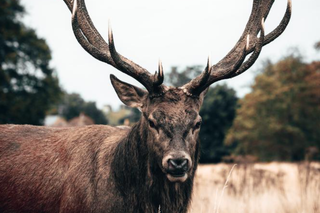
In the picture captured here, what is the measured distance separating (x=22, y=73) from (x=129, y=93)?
30.6 meters

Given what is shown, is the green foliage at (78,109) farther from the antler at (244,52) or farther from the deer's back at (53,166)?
the deer's back at (53,166)

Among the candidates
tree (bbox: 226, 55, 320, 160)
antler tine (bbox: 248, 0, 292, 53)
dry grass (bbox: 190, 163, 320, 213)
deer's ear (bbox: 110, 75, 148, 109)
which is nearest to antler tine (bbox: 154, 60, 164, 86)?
deer's ear (bbox: 110, 75, 148, 109)

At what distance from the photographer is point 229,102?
1608 inches

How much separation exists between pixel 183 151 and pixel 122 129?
1.74 meters

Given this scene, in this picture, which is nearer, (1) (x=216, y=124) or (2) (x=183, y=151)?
(2) (x=183, y=151)

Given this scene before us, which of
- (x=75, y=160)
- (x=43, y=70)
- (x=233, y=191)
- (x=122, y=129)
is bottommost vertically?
(x=233, y=191)

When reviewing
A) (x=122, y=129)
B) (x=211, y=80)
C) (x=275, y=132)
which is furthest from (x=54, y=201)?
(x=275, y=132)

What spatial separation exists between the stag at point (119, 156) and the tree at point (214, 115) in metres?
26.5

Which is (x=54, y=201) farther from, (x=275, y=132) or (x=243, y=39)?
(x=275, y=132)

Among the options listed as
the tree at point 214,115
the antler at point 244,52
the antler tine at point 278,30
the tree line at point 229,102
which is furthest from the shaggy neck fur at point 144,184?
the tree at point 214,115

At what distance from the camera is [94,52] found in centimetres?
571

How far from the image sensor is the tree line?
32.3m

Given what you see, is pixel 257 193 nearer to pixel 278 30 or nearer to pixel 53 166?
pixel 278 30

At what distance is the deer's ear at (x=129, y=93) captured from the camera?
5.65m
